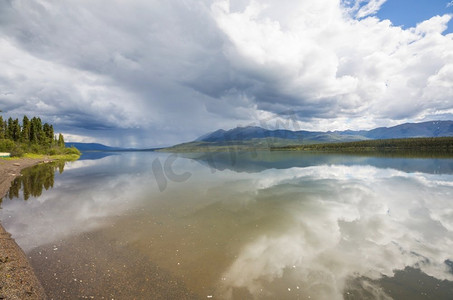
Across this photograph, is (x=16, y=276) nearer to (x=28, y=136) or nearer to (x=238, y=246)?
(x=238, y=246)

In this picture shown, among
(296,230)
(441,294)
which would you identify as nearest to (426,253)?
(441,294)

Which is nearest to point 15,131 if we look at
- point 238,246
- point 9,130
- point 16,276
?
point 9,130

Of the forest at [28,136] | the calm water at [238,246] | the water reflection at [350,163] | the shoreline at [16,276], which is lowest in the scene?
the water reflection at [350,163]

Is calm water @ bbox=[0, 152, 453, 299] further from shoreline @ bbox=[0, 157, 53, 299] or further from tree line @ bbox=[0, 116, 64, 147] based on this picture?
tree line @ bbox=[0, 116, 64, 147]

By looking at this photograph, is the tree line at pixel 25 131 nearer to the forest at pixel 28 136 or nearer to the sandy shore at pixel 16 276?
the forest at pixel 28 136

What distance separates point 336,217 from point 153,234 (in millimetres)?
14540

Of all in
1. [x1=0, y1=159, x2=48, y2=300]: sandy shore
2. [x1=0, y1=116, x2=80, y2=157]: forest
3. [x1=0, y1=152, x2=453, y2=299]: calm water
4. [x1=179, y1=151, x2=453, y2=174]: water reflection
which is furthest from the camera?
[x1=0, y1=116, x2=80, y2=157]: forest

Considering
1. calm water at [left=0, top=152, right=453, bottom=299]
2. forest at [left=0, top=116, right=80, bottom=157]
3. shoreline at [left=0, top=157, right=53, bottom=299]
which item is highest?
forest at [left=0, top=116, right=80, bottom=157]

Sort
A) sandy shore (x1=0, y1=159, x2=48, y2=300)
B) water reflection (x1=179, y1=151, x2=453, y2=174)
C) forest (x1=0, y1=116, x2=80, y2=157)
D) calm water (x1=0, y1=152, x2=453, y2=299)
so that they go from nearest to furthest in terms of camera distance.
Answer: sandy shore (x1=0, y1=159, x2=48, y2=300) → calm water (x1=0, y1=152, x2=453, y2=299) → water reflection (x1=179, y1=151, x2=453, y2=174) → forest (x1=0, y1=116, x2=80, y2=157)

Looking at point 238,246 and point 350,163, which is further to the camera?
point 350,163

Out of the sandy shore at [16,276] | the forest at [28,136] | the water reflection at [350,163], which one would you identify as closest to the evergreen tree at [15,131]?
the forest at [28,136]

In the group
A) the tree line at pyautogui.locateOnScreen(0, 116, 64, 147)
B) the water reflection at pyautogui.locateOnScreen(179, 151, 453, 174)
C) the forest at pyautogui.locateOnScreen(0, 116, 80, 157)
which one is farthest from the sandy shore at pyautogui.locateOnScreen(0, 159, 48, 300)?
the tree line at pyautogui.locateOnScreen(0, 116, 64, 147)

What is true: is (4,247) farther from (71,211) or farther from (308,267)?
(308,267)

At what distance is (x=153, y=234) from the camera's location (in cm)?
1360
